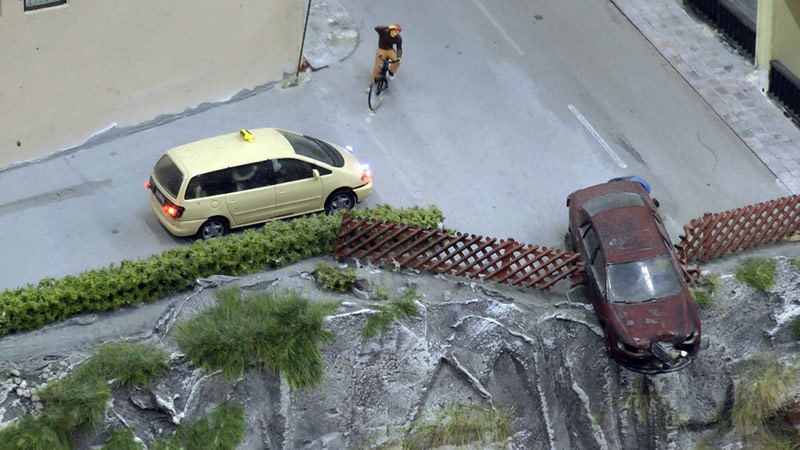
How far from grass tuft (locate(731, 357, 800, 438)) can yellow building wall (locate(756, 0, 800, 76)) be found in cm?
809

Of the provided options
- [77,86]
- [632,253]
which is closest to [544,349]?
[632,253]

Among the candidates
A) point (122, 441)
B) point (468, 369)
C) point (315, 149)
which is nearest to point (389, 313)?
point (468, 369)

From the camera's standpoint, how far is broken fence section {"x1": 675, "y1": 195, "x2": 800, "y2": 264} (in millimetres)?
17766

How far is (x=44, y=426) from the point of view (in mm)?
13922

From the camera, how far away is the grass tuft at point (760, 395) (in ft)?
55.7

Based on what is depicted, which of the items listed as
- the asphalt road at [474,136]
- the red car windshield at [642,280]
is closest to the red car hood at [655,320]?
the red car windshield at [642,280]

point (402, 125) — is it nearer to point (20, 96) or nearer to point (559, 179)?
point (559, 179)

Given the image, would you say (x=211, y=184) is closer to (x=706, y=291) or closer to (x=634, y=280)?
(x=634, y=280)

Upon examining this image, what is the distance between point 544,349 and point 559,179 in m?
4.59

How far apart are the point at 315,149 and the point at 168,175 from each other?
8.22ft

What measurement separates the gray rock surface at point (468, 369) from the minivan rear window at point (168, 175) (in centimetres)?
213

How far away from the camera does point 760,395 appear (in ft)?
55.7

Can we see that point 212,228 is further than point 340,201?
No

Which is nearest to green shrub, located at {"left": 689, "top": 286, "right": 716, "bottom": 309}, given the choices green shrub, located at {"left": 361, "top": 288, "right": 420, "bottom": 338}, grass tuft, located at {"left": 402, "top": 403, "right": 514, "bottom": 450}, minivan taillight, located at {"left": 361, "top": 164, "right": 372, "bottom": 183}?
grass tuft, located at {"left": 402, "top": 403, "right": 514, "bottom": 450}
